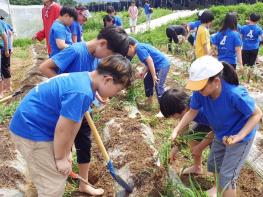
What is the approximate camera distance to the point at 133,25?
59.2ft

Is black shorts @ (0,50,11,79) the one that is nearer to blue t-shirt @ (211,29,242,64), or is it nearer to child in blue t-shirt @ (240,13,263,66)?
blue t-shirt @ (211,29,242,64)

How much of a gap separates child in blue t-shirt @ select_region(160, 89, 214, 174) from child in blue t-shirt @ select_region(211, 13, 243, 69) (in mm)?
2883

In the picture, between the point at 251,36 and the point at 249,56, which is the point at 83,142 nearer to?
the point at 251,36

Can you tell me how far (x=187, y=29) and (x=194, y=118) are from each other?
9853 millimetres

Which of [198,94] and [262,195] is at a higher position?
[198,94]

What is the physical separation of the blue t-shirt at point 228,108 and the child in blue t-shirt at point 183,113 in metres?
0.17

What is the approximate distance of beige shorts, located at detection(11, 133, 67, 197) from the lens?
8.54 feet

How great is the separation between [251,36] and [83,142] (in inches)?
214

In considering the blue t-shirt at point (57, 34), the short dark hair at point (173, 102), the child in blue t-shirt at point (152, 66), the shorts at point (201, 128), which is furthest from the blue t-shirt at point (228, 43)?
the short dark hair at point (173, 102)

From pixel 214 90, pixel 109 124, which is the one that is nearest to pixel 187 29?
A: pixel 109 124

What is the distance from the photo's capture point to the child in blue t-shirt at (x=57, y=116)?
2.35m

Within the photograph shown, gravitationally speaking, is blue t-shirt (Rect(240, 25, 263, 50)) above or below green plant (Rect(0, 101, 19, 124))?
above

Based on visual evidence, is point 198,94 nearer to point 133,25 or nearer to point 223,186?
point 223,186

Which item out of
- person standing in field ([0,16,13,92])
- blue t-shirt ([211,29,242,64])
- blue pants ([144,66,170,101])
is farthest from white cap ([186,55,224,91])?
person standing in field ([0,16,13,92])
